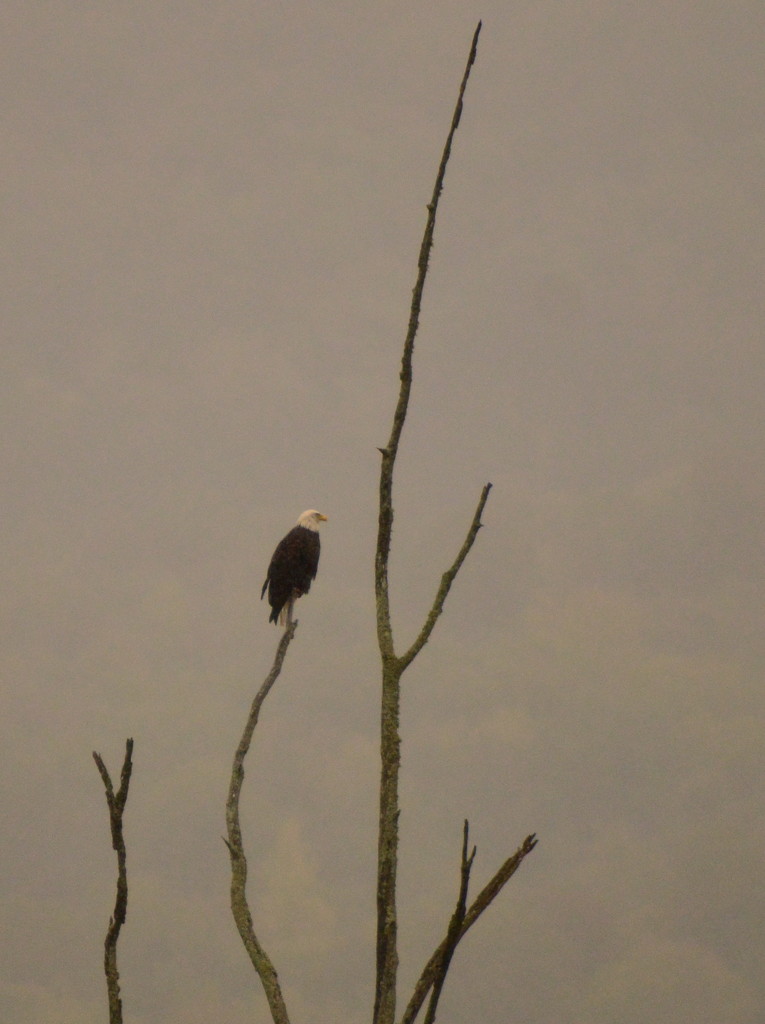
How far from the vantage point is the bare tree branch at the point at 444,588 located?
2.94 meters

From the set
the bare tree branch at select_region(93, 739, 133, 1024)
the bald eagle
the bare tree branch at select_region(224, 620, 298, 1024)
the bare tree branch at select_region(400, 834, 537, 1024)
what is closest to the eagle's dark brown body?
the bald eagle

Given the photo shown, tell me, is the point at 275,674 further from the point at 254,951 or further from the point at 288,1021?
the point at 288,1021

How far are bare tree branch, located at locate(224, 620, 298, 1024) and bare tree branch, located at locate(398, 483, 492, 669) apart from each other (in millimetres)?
1232

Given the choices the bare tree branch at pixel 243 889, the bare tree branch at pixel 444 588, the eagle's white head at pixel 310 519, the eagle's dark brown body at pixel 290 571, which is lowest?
the bare tree branch at pixel 243 889

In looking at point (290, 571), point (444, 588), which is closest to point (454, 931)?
point (444, 588)

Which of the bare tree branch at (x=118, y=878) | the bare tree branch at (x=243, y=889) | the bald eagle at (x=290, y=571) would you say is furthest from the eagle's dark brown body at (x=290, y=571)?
the bare tree branch at (x=118, y=878)

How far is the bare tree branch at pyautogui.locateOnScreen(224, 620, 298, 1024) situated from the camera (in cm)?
324

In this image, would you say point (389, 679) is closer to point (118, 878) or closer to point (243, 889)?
point (118, 878)

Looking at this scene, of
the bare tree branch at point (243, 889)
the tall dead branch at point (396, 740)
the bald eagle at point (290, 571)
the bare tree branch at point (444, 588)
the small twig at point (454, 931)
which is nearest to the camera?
the small twig at point (454, 931)

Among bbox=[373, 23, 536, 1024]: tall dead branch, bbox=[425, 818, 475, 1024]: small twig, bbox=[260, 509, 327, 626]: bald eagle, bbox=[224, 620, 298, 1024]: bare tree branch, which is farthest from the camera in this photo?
bbox=[260, 509, 327, 626]: bald eagle

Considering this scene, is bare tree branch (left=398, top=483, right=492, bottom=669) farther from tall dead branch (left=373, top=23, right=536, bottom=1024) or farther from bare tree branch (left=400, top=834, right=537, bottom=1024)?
bare tree branch (left=400, top=834, right=537, bottom=1024)

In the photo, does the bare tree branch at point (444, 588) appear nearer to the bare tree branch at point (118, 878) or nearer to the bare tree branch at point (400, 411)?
the bare tree branch at point (400, 411)

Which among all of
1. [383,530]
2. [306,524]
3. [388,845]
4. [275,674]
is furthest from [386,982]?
[306,524]

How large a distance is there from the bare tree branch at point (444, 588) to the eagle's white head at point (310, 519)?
11.8 meters
